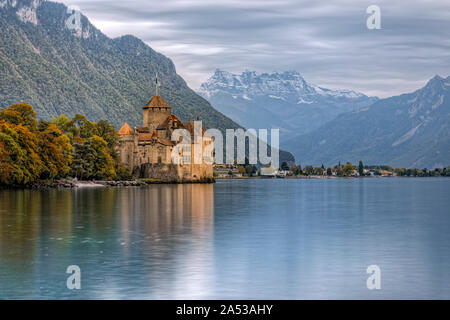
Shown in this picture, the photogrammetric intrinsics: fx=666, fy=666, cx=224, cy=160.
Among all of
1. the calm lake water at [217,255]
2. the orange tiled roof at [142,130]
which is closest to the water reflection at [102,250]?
the calm lake water at [217,255]

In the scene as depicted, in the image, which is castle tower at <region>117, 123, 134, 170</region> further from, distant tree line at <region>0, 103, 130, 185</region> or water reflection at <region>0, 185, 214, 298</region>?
water reflection at <region>0, 185, 214, 298</region>

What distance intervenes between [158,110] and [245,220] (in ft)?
369

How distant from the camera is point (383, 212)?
61188mm

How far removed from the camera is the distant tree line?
86500 millimetres

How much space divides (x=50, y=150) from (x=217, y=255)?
246 ft

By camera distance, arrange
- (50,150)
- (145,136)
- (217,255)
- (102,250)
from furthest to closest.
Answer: (145,136)
(50,150)
(102,250)
(217,255)

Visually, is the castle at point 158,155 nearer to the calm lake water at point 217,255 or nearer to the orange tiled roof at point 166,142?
the orange tiled roof at point 166,142

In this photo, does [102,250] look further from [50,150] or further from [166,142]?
[166,142]

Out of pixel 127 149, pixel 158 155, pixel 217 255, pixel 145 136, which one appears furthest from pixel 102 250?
pixel 145 136

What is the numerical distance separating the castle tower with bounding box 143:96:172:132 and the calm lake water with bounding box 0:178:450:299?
107m

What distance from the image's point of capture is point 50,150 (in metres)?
100

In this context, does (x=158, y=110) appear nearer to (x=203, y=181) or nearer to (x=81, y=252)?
(x=203, y=181)

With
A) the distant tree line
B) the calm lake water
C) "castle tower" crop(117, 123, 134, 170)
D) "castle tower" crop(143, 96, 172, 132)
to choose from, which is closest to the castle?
"castle tower" crop(117, 123, 134, 170)
